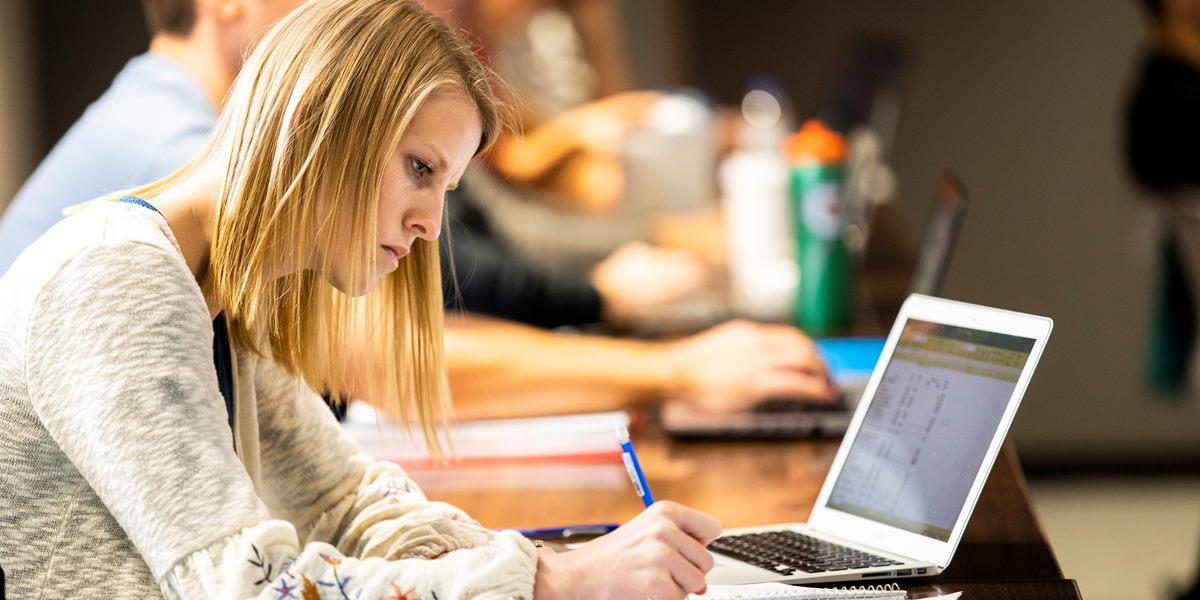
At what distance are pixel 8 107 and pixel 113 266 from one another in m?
3.33

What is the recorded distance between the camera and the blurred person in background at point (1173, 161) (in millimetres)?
3176

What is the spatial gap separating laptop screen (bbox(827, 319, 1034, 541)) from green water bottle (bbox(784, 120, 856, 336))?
2.85 ft

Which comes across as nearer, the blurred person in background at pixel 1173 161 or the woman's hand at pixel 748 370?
the woman's hand at pixel 748 370

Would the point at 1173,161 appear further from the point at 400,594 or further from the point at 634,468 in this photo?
the point at 400,594

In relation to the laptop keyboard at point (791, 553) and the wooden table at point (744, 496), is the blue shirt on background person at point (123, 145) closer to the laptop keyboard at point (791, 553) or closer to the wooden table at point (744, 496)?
the wooden table at point (744, 496)

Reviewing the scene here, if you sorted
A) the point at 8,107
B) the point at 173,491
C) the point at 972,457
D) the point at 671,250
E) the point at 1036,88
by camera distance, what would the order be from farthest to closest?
the point at 1036,88
the point at 8,107
the point at 671,250
the point at 972,457
the point at 173,491

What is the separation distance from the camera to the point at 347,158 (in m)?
0.93

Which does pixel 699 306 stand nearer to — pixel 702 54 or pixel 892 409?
pixel 892 409

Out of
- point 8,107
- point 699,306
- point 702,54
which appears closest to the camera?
point 699,306

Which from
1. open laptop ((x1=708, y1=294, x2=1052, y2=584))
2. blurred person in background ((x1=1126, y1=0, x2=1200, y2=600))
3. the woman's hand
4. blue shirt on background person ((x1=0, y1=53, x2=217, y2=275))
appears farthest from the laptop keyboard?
blurred person in background ((x1=1126, y1=0, x2=1200, y2=600))

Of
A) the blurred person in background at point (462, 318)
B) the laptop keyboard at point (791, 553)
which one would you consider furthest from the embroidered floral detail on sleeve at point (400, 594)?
the blurred person in background at point (462, 318)

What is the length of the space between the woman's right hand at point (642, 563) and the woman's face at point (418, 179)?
0.81 feet

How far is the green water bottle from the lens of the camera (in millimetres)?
2062

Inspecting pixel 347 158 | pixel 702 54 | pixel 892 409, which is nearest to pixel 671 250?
pixel 892 409
